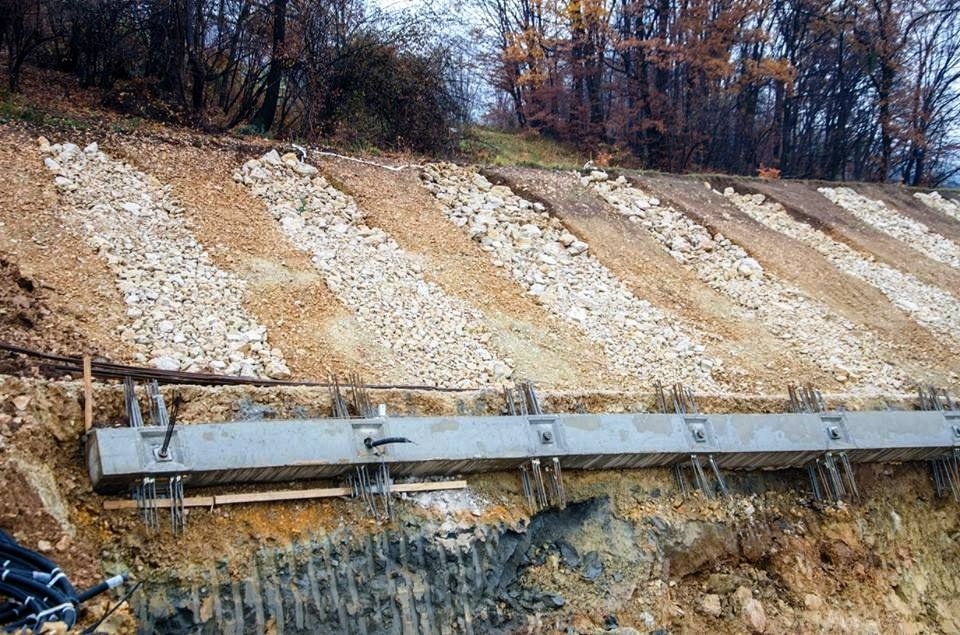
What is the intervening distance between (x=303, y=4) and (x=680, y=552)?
29.6ft

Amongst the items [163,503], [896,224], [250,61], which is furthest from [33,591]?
[896,224]

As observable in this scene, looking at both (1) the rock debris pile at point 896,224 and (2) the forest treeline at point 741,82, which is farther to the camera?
(2) the forest treeline at point 741,82

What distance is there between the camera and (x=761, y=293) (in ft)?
34.0

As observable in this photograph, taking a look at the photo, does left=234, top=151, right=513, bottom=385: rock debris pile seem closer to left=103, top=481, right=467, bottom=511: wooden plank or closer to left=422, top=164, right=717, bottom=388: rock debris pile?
left=422, top=164, right=717, bottom=388: rock debris pile

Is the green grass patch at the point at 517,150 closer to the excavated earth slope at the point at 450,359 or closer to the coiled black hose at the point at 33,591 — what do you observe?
the excavated earth slope at the point at 450,359

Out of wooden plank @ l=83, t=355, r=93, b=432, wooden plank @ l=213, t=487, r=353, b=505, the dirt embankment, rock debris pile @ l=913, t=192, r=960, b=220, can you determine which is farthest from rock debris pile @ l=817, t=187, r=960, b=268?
wooden plank @ l=83, t=355, r=93, b=432

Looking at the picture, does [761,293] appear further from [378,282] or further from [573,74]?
[573,74]

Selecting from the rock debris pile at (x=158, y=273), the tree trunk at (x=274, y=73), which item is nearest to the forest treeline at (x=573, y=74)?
the tree trunk at (x=274, y=73)

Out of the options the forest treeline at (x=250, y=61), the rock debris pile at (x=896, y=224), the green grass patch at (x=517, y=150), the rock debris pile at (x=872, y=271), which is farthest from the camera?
the rock debris pile at (x=896, y=224)

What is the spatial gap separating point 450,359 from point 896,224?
1148 centimetres

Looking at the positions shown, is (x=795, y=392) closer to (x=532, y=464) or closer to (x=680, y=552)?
(x=680, y=552)

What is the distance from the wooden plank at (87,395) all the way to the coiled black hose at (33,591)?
3.10 ft

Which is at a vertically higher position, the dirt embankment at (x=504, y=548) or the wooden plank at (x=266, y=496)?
the wooden plank at (x=266, y=496)

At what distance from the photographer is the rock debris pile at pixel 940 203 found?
16984mm
